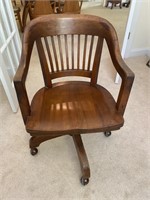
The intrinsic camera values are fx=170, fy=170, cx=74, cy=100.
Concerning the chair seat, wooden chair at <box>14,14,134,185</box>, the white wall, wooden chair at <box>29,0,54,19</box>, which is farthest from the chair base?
wooden chair at <box>29,0,54,19</box>

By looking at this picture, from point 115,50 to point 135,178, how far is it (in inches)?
31.7

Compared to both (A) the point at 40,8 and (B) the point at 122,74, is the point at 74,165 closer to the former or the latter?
(B) the point at 122,74

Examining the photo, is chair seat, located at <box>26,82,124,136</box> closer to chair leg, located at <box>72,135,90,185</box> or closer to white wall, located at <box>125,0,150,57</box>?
chair leg, located at <box>72,135,90,185</box>

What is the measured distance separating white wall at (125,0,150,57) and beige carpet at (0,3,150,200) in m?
1.07

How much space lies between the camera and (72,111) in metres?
0.94

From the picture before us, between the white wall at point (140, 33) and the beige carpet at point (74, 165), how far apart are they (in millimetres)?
1075

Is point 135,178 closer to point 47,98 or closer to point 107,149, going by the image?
point 107,149

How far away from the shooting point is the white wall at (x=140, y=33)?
6.36 feet

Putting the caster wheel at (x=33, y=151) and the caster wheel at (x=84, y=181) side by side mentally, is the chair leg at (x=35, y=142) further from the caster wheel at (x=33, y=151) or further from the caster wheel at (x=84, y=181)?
the caster wheel at (x=84, y=181)

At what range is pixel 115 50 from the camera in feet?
3.00

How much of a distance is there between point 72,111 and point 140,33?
1.76m

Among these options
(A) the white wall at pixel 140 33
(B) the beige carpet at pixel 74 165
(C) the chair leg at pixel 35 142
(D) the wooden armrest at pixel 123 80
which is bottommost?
(B) the beige carpet at pixel 74 165

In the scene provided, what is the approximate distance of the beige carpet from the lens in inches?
40.4

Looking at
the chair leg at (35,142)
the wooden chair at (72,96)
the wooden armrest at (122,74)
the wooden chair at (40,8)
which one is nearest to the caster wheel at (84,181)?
the wooden chair at (72,96)
